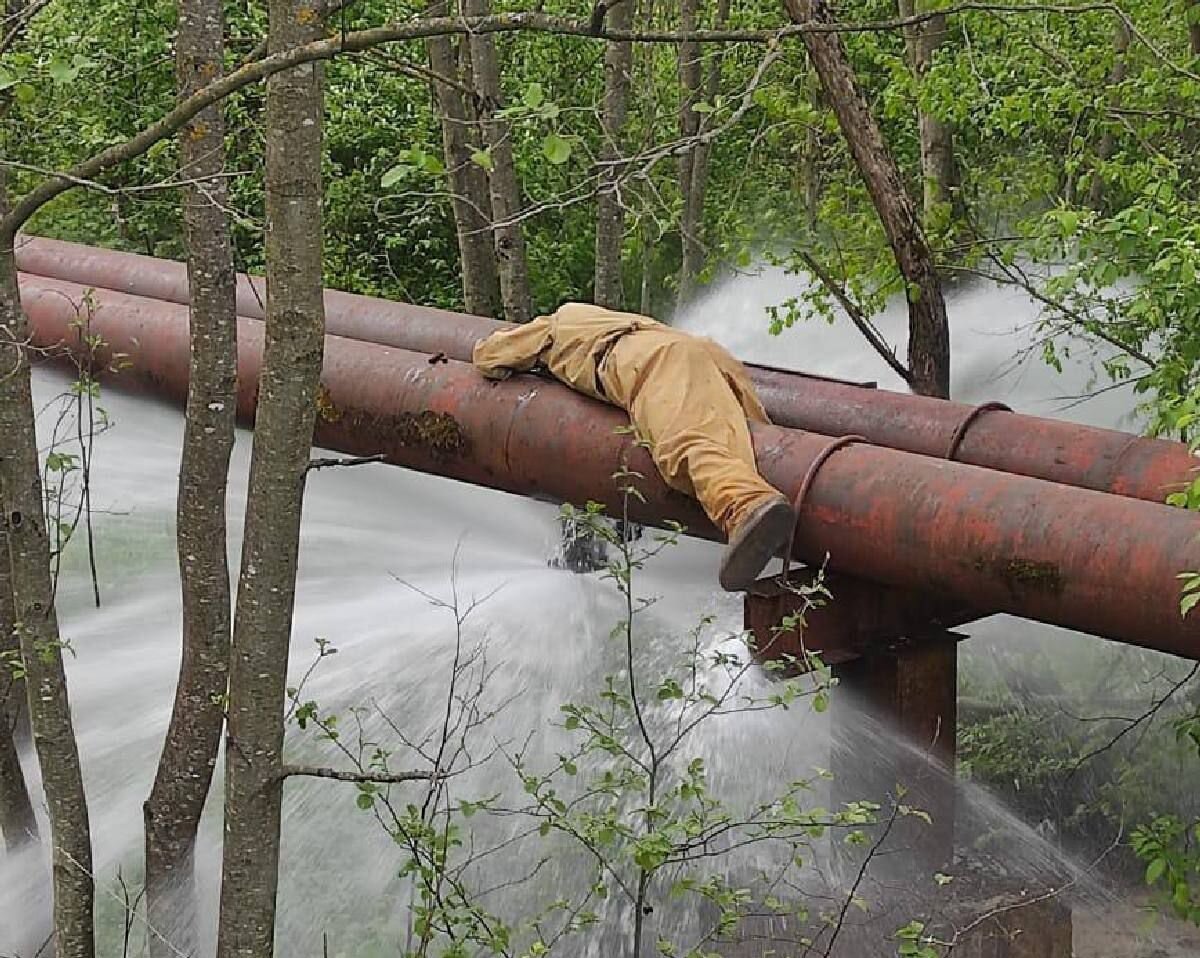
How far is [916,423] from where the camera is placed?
6668mm

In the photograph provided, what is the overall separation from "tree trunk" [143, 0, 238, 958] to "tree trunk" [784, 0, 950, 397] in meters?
3.81

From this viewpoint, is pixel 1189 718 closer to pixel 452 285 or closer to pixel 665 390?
pixel 665 390

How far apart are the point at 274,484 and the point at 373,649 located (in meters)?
3.33

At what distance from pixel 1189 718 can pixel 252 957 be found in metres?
3.81

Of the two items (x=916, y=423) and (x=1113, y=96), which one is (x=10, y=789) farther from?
(x=1113, y=96)

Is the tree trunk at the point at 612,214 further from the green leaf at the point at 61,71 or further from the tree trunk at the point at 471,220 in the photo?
the green leaf at the point at 61,71

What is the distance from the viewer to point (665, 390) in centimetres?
595

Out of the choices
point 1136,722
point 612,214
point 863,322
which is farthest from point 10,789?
point 863,322

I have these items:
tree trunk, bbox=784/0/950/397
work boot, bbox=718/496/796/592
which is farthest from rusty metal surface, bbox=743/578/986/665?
tree trunk, bbox=784/0/950/397

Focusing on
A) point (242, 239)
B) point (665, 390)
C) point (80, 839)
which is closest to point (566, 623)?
point (665, 390)

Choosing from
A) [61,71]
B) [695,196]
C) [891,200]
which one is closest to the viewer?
[61,71]

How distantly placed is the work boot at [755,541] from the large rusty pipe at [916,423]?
1418mm

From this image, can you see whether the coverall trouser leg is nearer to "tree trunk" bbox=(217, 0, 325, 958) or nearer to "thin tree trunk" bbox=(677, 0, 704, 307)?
"tree trunk" bbox=(217, 0, 325, 958)

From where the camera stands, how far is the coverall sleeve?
21.6 ft
